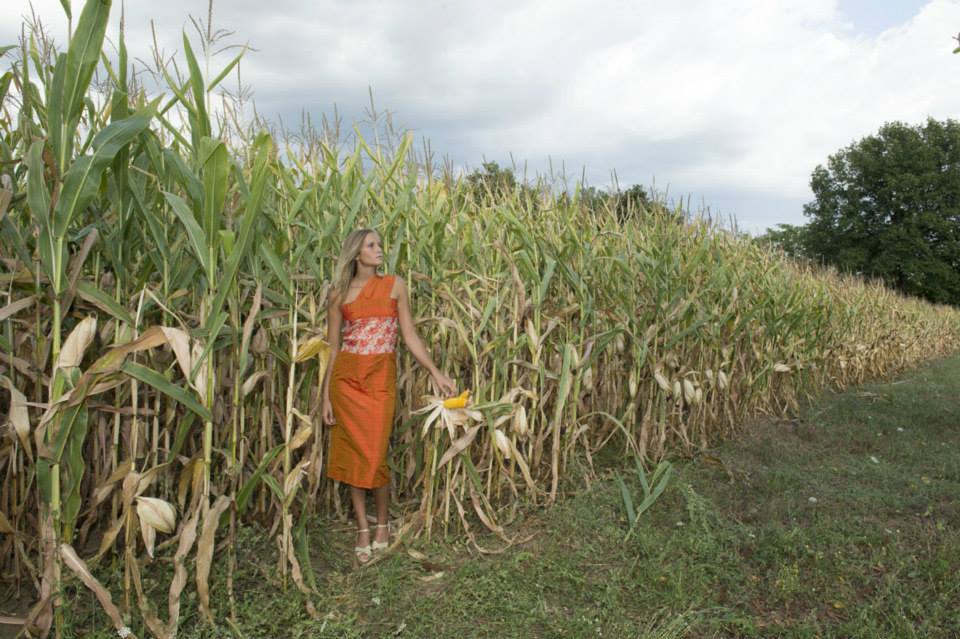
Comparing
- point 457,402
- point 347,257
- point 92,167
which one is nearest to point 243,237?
point 92,167

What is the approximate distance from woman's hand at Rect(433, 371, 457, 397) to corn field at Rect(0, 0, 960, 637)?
0.15 meters

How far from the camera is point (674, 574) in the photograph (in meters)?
3.08

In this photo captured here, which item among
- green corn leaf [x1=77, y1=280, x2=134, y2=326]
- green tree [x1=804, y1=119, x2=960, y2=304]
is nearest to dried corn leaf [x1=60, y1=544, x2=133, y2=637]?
green corn leaf [x1=77, y1=280, x2=134, y2=326]

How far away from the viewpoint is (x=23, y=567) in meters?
2.79

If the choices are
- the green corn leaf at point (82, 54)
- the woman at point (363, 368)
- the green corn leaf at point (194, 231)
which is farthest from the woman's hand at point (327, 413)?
the green corn leaf at point (82, 54)

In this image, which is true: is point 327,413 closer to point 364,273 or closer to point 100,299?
point 364,273

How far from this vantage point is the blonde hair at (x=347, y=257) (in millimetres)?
3053

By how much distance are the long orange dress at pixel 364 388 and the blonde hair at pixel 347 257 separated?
10 cm

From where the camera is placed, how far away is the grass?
2695 millimetres

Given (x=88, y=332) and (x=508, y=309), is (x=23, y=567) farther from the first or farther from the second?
(x=508, y=309)

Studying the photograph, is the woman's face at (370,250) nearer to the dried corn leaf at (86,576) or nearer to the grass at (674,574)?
the grass at (674,574)

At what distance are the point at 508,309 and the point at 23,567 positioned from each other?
256 cm

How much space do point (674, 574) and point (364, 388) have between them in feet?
5.70

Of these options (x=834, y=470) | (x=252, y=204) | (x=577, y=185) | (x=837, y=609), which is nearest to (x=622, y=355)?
(x=577, y=185)
